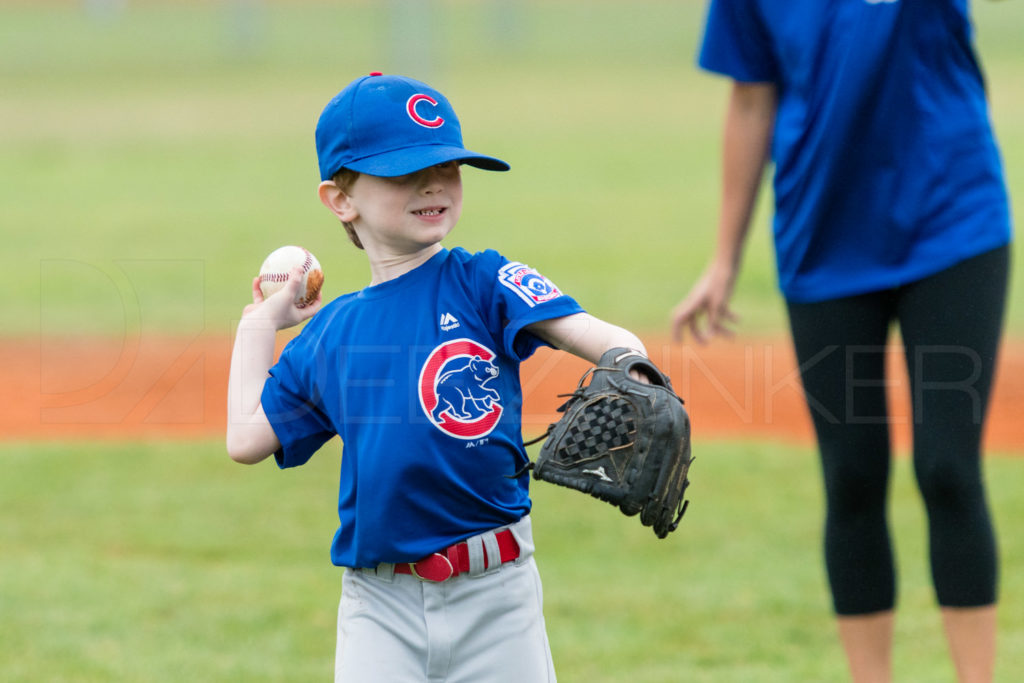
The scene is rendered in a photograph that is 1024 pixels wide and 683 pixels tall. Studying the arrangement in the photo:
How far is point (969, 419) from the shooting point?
2809mm

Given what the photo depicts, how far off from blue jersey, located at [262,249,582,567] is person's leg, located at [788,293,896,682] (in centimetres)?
88

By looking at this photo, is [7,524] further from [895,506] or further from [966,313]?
[966,313]

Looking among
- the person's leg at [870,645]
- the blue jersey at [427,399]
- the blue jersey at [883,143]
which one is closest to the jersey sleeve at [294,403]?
the blue jersey at [427,399]

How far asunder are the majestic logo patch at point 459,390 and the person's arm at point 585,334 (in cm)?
12

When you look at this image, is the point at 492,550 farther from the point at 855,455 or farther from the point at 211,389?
the point at 211,389

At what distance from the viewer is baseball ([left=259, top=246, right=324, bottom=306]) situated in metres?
2.47

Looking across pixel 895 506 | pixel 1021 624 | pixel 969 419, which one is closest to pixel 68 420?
pixel 895 506

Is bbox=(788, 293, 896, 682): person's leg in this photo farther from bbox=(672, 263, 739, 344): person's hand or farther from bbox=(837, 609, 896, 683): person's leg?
bbox=(672, 263, 739, 344): person's hand

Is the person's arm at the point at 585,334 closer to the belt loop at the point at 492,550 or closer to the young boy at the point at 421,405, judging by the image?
the young boy at the point at 421,405

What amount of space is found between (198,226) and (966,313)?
1118 cm

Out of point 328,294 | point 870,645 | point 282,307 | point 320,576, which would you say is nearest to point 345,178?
point 282,307

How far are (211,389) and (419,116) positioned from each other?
5.40 m

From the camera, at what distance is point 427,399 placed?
7.45ft

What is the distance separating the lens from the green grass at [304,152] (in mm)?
10406
